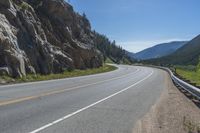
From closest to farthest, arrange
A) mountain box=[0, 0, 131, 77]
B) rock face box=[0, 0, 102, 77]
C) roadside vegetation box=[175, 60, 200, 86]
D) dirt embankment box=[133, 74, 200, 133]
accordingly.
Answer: dirt embankment box=[133, 74, 200, 133]
mountain box=[0, 0, 131, 77]
rock face box=[0, 0, 102, 77]
roadside vegetation box=[175, 60, 200, 86]

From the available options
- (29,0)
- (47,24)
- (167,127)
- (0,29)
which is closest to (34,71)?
(0,29)

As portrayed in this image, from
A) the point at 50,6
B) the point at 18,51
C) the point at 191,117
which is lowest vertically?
the point at 191,117

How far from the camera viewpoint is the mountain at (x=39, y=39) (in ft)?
115

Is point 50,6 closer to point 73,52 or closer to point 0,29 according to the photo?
point 73,52

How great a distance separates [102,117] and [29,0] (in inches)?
2001

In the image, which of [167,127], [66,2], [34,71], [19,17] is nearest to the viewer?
[167,127]

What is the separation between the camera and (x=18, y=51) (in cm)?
3691

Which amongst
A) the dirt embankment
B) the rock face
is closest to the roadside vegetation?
the dirt embankment

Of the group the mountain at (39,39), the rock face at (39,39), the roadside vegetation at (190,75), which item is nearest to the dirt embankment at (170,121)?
the roadside vegetation at (190,75)

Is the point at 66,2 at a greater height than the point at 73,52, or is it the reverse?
the point at 66,2

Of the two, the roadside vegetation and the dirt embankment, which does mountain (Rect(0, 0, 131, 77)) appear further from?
the dirt embankment

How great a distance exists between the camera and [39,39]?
44.4 metres

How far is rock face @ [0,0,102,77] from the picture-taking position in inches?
1380

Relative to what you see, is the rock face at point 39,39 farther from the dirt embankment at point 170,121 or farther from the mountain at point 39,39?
the dirt embankment at point 170,121
